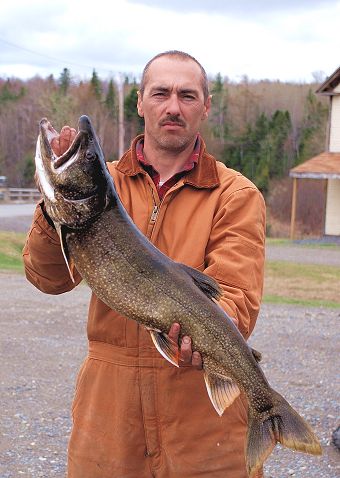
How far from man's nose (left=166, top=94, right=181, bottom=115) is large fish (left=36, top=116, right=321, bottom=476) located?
1.80ft

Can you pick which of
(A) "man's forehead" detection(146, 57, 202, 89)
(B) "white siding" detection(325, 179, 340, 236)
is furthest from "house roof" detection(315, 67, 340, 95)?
(A) "man's forehead" detection(146, 57, 202, 89)

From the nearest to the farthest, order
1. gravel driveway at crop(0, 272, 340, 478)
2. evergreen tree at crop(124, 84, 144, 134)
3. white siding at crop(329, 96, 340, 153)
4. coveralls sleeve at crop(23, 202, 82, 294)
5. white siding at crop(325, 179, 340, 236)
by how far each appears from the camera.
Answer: coveralls sleeve at crop(23, 202, 82, 294) < gravel driveway at crop(0, 272, 340, 478) < white siding at crop(329, 96, 340, 153) < white siding at crop(325, 179, 340, 236) < evergreen tree at crop(124, 84, 144, 134)

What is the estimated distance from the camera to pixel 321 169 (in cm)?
2914

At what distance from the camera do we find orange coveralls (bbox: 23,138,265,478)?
3.29m

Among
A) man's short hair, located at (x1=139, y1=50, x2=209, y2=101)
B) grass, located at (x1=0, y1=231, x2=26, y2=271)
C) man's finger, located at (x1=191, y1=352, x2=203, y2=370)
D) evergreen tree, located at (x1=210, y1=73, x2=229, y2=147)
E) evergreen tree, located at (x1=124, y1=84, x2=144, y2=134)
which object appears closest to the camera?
man's finger, located at (x1=191, y1=352, x2=203, y2=370)

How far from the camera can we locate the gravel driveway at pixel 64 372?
6188mm

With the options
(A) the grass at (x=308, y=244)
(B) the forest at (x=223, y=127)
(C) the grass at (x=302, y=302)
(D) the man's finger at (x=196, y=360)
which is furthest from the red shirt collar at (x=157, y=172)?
(B) the forest at (x=223, y=127)

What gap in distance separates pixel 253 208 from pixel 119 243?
2.56ft

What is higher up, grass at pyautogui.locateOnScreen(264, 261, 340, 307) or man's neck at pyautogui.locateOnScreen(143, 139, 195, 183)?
man's neck at pyautogui.locateOnScreen(143, 139, 195, 183)

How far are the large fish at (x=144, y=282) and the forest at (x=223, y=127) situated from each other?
178 feet

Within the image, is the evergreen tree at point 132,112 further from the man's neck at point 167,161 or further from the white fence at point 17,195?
the man's neck at point 167,161

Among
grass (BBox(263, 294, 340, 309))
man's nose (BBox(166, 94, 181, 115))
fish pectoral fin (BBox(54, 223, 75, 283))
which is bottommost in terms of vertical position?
grass (BBox(263, 294, 340, 309))

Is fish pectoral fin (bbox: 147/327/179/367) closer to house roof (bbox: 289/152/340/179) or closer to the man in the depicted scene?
the man

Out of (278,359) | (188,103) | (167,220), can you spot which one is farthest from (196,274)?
(278,359)
